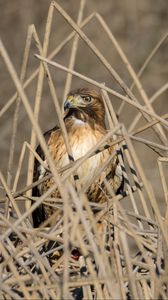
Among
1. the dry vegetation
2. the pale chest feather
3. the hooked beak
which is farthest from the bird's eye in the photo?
the dry vegetation

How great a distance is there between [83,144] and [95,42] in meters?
6.90

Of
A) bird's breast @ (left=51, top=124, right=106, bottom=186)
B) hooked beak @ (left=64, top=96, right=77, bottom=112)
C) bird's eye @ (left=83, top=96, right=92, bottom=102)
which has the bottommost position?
bird's breast @ (left=51, top=124, right=106, bottom=186)

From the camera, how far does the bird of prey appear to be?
22.4 ft

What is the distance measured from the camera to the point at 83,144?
275 inches

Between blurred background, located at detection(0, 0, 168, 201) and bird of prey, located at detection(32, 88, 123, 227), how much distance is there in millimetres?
6158

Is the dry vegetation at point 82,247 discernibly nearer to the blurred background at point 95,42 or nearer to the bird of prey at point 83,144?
the bird of prey at point 83,144

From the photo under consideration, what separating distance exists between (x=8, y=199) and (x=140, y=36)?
29.0 feet

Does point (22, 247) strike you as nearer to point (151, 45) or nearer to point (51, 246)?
point (51, 246)

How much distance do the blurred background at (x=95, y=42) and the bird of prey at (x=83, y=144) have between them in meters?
6.16

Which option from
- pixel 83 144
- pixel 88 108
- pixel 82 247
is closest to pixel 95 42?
pixel 88 108

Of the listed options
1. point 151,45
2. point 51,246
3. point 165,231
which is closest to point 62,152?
point 51,246

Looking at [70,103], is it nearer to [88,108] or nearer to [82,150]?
[82,150]

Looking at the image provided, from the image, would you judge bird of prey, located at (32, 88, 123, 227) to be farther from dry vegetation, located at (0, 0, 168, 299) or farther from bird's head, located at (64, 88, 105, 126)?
dry vegetation, located at (0, 0, 168, 299)

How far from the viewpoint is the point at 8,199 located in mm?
5383
